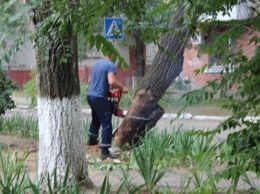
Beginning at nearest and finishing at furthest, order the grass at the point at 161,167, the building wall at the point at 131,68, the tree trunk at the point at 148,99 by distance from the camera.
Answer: the grass at the point at 161,167, the tree trunk at the point at 148,99, the building wall at the point at 131,68

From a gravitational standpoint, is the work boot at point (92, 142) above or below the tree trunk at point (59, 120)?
below

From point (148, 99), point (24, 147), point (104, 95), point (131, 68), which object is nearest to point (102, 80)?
point (104, 95)

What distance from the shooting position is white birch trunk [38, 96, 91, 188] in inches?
233

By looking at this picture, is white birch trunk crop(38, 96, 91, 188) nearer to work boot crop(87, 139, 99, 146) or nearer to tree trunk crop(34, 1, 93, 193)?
tree trunk crop(34, 1, 93, 193)

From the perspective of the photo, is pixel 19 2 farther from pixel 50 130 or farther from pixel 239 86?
pixel 50 130

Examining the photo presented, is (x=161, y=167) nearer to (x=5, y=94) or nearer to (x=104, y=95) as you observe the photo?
(x=104, y=95)

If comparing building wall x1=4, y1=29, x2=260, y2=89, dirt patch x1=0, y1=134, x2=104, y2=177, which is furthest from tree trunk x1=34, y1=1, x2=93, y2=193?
building wall x1=4, y1=29, x2=260, y2=89

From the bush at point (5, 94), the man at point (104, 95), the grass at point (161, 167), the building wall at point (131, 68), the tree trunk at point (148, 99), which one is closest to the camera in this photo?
the grass at point (161, 167)

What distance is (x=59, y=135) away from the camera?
592cm

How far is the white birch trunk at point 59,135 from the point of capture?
5.92 metres

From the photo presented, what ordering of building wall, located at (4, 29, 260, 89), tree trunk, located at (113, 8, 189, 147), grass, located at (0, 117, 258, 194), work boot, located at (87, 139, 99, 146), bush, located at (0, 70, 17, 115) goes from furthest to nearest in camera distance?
building wall, located at (4, 29, 260, 89)
bush, located at (0, 70, 17, 115)
work boot, located at (87, 139, 99, 146)
tree trunk, located at (113, 8, 189, 147)
grass, located at (0, 117, 258, 194)

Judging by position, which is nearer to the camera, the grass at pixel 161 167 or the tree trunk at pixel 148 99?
the grass at pixel 161 167

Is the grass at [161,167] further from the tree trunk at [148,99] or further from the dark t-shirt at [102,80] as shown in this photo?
A: the dark t-shirt at [102,80]

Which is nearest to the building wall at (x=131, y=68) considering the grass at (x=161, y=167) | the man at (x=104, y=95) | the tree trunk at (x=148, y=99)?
the tree trunk at (x=148, y=99)
